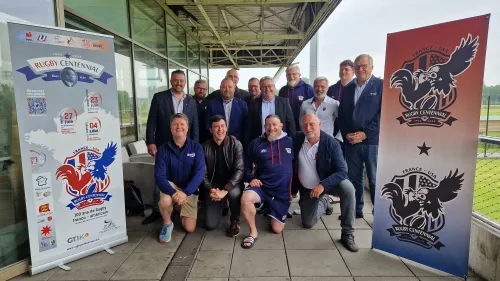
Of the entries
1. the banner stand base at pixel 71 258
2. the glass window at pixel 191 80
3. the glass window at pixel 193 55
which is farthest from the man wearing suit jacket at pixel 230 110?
the glass window at pixel 193 55

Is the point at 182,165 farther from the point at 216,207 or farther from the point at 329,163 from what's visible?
the point at 329,163

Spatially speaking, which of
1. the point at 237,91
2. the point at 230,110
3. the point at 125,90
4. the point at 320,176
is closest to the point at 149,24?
the point at 125,90

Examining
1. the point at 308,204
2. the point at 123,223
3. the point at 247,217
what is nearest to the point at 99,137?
the point at 123,223

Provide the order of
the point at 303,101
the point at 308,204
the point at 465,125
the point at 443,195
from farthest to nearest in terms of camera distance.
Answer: the point at 303,101 → the point at 308,204 → the point at 443,195 → the point at 465,125

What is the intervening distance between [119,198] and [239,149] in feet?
3.84

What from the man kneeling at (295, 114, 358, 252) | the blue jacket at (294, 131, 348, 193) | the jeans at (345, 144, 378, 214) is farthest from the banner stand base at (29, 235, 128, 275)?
the jeans at (345, 144, 378, 214)

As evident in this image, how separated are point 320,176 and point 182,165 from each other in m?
1.30

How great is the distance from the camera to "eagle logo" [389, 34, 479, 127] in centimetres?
190

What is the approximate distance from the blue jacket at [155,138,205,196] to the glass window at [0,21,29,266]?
3.36ft

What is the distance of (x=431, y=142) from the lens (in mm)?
2074

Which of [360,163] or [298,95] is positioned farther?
[298,95]

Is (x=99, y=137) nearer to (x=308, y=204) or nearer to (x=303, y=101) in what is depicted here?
(x=308, y=204)

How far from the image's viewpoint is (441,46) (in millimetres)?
1985

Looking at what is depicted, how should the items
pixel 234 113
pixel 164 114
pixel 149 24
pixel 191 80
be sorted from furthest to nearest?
pixel 191 80, pixel 149 24, pixel 234 113, pixel 164 114
